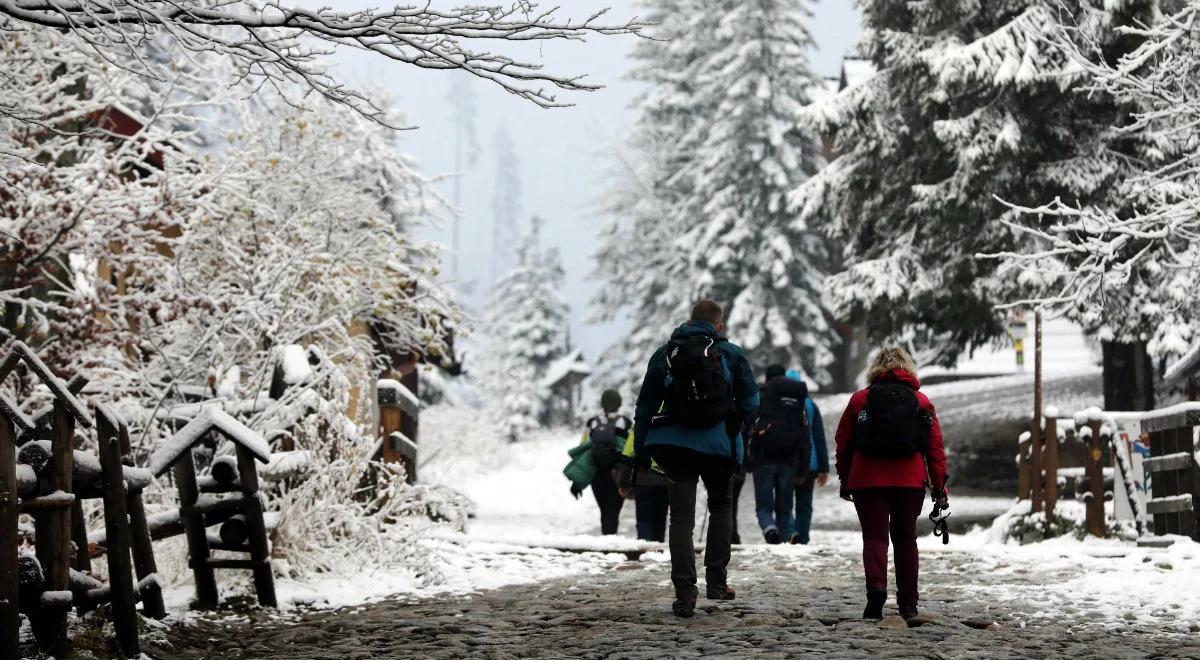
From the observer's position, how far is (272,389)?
37.8 ft

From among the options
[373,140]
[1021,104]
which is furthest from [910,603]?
[1021,104]

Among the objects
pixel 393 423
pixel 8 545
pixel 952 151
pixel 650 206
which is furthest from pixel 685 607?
pixel 650 206

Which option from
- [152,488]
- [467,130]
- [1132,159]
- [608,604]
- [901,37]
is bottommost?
[608,604]

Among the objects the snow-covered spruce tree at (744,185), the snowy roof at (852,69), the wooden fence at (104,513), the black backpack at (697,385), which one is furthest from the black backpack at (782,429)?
the snowy roof at (852,69)

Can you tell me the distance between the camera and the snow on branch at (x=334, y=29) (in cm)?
579

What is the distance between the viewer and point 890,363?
8.49 m

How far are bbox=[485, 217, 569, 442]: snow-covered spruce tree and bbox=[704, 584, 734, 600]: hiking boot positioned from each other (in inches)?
1919

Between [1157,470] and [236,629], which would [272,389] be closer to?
[236,629]

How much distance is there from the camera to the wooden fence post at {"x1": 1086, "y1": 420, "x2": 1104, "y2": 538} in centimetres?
1469

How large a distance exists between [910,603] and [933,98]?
674 inches

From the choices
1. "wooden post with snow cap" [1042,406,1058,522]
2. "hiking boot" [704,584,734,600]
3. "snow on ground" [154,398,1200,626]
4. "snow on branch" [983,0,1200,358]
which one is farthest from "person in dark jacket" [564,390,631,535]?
"hiking boot" [704,584,734,600]

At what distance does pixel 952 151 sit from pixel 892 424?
17494mm

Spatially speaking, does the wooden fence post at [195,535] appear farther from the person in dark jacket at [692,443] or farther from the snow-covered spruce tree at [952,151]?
the snow-covered spruce tree at [952,151]

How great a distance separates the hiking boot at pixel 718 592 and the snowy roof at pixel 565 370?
2026 inches
